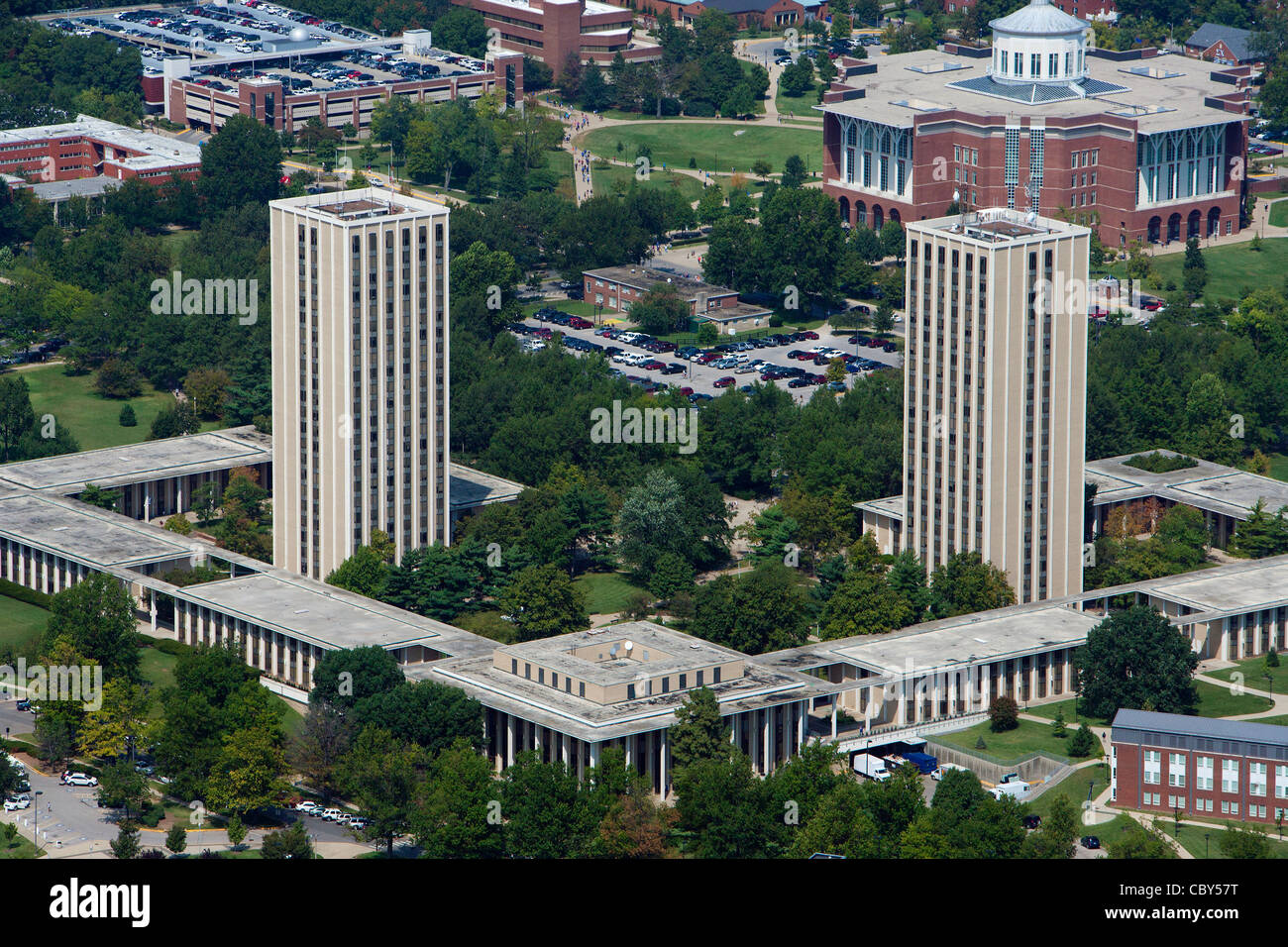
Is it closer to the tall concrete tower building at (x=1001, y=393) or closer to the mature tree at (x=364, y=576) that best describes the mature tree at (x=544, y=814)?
the mature tree at (x=364, y=576)

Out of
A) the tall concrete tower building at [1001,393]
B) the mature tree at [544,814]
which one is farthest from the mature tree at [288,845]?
the tall concrete tower building at [1001,393]

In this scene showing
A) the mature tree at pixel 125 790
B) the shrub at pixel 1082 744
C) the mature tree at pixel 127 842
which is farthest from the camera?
the shrub at pixel 1082 744

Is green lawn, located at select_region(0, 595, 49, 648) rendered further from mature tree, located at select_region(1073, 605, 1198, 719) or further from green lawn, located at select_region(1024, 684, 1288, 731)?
mature tree, located at select_region(1073, 605, 1198, 719)

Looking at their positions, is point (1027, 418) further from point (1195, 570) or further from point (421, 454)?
point (421, 454)

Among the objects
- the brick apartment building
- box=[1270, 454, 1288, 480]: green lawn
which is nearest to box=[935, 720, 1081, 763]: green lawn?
the brick apartment building

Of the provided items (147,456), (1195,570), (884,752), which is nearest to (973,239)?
(1195,570)
